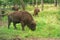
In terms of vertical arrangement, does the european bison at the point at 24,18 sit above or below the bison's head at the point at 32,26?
above

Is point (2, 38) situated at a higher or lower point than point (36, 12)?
higher

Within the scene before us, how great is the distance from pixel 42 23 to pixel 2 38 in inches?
301

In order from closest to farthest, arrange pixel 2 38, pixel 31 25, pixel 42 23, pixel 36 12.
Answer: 1. pixel 2 38
2. pixel 31 25
3. pixel 42 23
4. pixel 36 12

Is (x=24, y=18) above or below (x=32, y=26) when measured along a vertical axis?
above

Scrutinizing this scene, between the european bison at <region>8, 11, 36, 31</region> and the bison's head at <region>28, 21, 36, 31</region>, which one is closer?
the bison's head at <region>28, 21, 36, 31</region>

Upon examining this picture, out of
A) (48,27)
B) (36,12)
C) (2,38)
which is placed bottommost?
(36,12)

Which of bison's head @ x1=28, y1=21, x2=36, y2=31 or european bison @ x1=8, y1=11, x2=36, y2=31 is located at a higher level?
european bison @ x1=8, y1=11, x2=36, y2=31

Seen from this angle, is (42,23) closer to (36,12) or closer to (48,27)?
(48,27)

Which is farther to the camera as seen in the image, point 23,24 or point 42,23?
point 42,23

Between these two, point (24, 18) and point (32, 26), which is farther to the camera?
point (24, 18)

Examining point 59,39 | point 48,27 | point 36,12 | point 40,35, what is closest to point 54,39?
point 59,39

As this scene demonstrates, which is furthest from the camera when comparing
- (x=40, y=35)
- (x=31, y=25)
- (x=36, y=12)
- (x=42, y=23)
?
(x=36, y=12)

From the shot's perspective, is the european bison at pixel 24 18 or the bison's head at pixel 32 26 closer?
the bison's head at pixel 32 26

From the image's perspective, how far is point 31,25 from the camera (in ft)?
49.6
